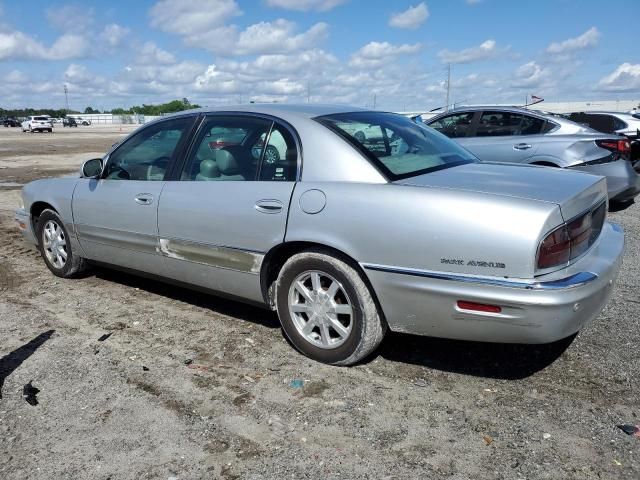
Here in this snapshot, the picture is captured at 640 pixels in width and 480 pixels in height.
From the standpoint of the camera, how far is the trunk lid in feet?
9.96

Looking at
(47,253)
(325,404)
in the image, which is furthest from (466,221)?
(47,253)

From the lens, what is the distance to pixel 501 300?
2.89 metres

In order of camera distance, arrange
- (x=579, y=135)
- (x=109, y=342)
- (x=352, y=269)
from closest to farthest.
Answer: (x=352, y=269) < (x=109, y=342) < (x=579, y=135)

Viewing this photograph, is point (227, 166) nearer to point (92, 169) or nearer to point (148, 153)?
point (148, 153)

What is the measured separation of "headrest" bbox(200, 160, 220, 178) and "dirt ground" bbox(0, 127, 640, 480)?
3.81ft

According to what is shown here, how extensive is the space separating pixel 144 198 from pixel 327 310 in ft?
6.10

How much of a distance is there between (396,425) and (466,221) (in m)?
1.12

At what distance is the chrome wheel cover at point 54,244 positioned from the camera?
5508 millimetres

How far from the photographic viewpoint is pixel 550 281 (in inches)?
113

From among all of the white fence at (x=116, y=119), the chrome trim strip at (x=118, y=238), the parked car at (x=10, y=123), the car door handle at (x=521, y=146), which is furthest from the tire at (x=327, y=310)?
the parked car at (x=10, y=123)

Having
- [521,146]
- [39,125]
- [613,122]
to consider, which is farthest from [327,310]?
[39,125]

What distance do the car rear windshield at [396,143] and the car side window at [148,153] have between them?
4.41 feet

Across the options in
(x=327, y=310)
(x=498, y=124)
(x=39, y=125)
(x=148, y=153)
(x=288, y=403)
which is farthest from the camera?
(x=39, y=125)

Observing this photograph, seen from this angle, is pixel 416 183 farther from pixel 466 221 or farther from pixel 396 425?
pixel 396 425
